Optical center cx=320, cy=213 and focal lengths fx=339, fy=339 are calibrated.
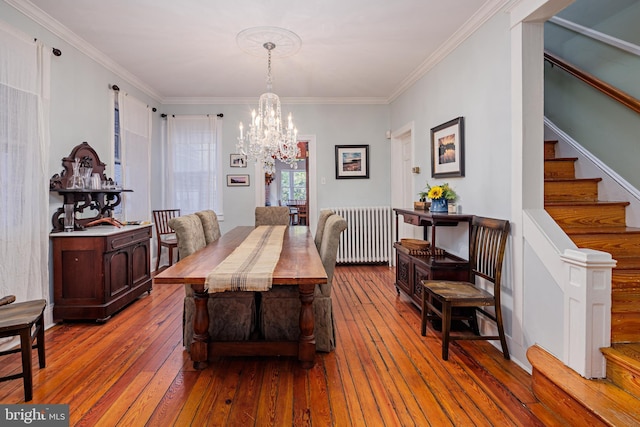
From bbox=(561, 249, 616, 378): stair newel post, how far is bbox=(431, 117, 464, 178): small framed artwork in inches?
61.3

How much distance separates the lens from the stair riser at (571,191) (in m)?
2.86

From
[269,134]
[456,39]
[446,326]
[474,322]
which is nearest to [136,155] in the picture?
[269,134]

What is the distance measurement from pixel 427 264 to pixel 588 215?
1252 mm

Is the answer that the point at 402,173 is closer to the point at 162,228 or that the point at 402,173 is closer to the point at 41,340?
the point at 162,228

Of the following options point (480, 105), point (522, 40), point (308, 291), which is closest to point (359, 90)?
point (480, 105)

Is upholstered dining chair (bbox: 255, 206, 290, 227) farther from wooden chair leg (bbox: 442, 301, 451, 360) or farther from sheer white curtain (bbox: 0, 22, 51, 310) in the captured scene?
wooden chair leg (bbox: 442, 301, 451, 360)

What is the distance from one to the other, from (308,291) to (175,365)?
1057 millimetres

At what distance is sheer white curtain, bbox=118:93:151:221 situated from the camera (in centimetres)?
418

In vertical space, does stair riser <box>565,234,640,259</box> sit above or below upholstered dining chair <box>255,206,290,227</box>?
below

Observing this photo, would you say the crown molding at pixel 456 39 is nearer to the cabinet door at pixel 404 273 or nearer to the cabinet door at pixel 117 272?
the cabinet door at pixel 404 273

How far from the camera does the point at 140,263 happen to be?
373 centimetres

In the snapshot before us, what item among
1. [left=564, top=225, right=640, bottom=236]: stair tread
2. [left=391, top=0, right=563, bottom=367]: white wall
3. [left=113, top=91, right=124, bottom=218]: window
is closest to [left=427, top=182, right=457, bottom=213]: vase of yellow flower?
[left=391, top=0, right=563, bottom=367]: white wall

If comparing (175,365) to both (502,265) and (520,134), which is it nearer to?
(502,265)

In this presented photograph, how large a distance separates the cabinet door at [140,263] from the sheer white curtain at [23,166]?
82 cm
